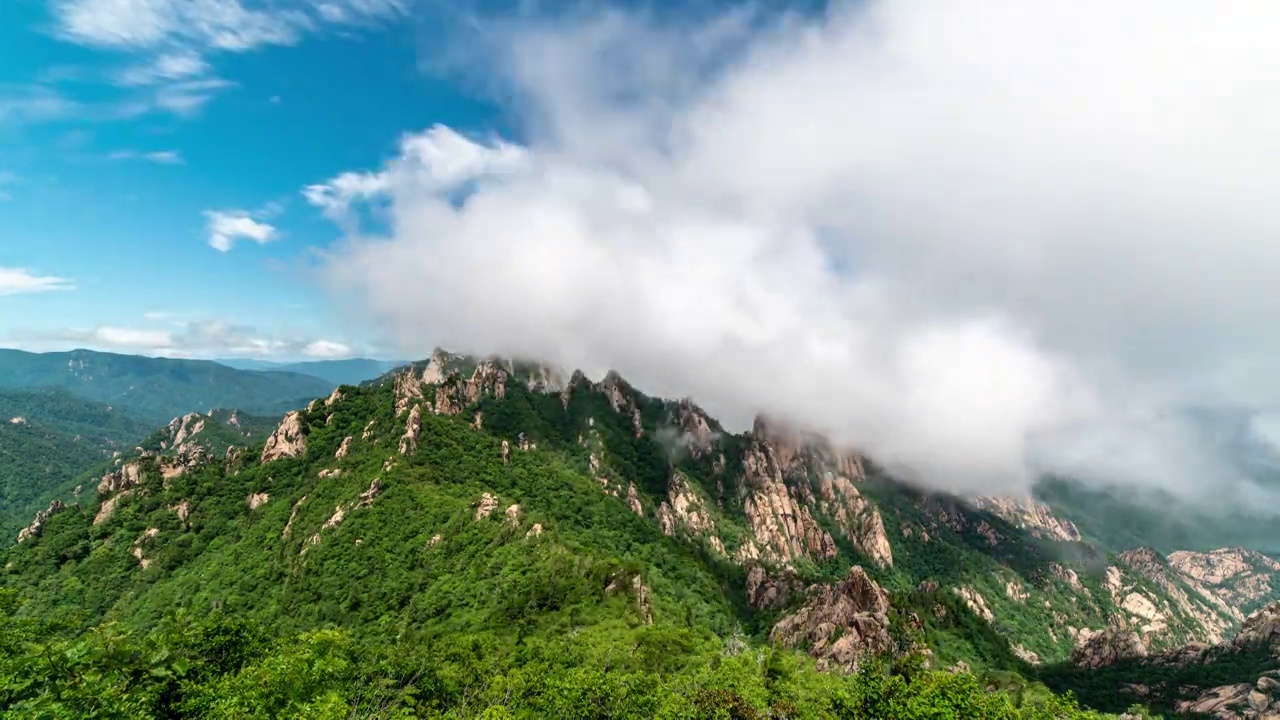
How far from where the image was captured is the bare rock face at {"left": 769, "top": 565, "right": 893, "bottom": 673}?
166m

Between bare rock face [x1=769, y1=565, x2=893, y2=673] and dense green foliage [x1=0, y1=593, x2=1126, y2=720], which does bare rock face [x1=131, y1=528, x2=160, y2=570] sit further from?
bare rock face [x1=769, y1=565, x2=893, y2=673]

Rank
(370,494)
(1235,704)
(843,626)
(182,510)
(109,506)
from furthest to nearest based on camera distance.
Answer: (109,506) → (182,510) → (370,494) → (1235,704) → (843,626)

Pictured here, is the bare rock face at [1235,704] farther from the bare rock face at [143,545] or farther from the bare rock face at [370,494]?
the bare rock face at [143,545]

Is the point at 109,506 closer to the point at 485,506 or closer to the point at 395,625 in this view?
the point at 485,506

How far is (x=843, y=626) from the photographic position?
578 feet

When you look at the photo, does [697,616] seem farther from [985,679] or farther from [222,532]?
[222,532]

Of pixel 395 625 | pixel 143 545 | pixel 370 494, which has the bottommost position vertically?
pixel 395 625

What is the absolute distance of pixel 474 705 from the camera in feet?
282

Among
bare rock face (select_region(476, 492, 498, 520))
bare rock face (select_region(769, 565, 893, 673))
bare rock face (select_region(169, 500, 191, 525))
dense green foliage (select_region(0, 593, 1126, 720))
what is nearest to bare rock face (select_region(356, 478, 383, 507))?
bare rock face (select_region(476, 492, 498, 520))

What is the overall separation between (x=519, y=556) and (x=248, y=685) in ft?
355

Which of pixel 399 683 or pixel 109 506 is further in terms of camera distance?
pixel 109 506

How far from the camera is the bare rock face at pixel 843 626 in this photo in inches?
6531

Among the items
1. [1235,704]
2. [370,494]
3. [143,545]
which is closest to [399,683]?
[370,494]

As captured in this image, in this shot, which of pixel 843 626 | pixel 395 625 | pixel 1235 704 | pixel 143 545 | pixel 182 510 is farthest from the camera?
pixel 182 510
